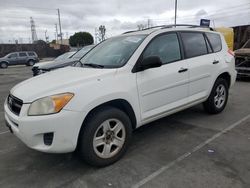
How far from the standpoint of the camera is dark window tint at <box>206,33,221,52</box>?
5195 mm

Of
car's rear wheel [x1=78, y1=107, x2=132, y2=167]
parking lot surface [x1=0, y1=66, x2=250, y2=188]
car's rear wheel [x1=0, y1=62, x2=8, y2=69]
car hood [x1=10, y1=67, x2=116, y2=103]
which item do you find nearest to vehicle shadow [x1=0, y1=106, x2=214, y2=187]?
parking lot surface [x1=0, y1=66, x2=250, y2=188]

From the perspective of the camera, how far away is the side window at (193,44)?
457cm

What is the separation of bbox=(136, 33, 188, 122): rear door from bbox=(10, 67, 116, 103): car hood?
23.0 inches

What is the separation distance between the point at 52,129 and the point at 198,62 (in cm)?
291

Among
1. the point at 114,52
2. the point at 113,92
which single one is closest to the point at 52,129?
the point at 113,92

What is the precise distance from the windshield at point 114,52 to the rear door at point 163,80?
24 cm

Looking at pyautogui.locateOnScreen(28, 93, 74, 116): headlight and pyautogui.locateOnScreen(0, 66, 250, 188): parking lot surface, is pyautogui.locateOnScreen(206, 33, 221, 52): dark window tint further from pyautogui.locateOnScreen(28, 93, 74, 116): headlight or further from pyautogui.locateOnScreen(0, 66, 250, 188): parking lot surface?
pyautogui.locateOnScreen(28, 93, 74, 116): headlight

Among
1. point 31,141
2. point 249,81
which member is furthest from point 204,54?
point 249,81

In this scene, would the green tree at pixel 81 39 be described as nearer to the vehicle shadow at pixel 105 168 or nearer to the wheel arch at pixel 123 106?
the vehicle shadow at pixel 105 168

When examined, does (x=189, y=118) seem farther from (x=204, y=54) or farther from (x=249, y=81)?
(x=249, y=81)

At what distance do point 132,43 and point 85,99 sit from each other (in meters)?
1.44

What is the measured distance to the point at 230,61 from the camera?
5461 mm

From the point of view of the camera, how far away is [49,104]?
297 cm

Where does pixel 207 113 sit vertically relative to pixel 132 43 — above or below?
below
